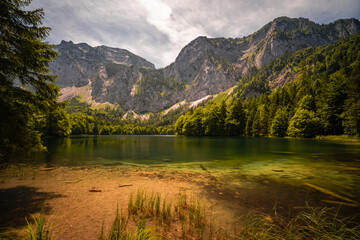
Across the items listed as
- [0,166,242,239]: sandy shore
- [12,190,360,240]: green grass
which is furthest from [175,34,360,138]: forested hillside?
[0,166,242,239]: sandy shore

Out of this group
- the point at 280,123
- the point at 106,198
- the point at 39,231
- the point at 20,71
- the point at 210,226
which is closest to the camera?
the point at 39,231

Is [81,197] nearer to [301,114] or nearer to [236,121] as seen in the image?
[301,114]

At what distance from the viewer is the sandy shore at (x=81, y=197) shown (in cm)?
578

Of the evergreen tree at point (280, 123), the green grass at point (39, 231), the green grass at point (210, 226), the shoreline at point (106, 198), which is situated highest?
the evergreen tree at point (280, 123)

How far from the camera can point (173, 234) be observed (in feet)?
A: 16.9

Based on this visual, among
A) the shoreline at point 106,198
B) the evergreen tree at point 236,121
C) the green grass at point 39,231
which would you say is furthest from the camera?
the evergreen tree at point 236,121

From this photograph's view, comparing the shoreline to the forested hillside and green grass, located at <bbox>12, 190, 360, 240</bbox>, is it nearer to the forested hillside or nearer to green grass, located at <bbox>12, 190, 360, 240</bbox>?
green grass, located at <bbox>12, 190, 360, 240</bbox>

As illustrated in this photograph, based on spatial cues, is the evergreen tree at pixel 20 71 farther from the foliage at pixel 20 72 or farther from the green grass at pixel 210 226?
the green grass at pixel 210 226

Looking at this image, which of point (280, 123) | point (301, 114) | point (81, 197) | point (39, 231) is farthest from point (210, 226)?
point (280, 123)

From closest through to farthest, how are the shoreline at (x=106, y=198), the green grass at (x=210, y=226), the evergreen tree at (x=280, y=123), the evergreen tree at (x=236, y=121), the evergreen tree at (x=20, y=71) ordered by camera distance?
the green grass at (x=210, y=226) < the shoreline at (x=106, y=198) < the evergreen tree at (x=20, y=71) < the evergreen tree at (x=280, y=123) < the evergreen tree at (x=236, y=121)

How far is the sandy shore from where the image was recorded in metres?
5.78

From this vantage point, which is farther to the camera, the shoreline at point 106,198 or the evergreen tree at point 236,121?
the evergreen tree at point 236,121

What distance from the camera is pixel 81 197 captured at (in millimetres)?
8367

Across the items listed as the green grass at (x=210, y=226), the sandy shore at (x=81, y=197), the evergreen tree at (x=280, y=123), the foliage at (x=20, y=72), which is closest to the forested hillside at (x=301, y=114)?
the evergreen tree at (x=280, y=123)
